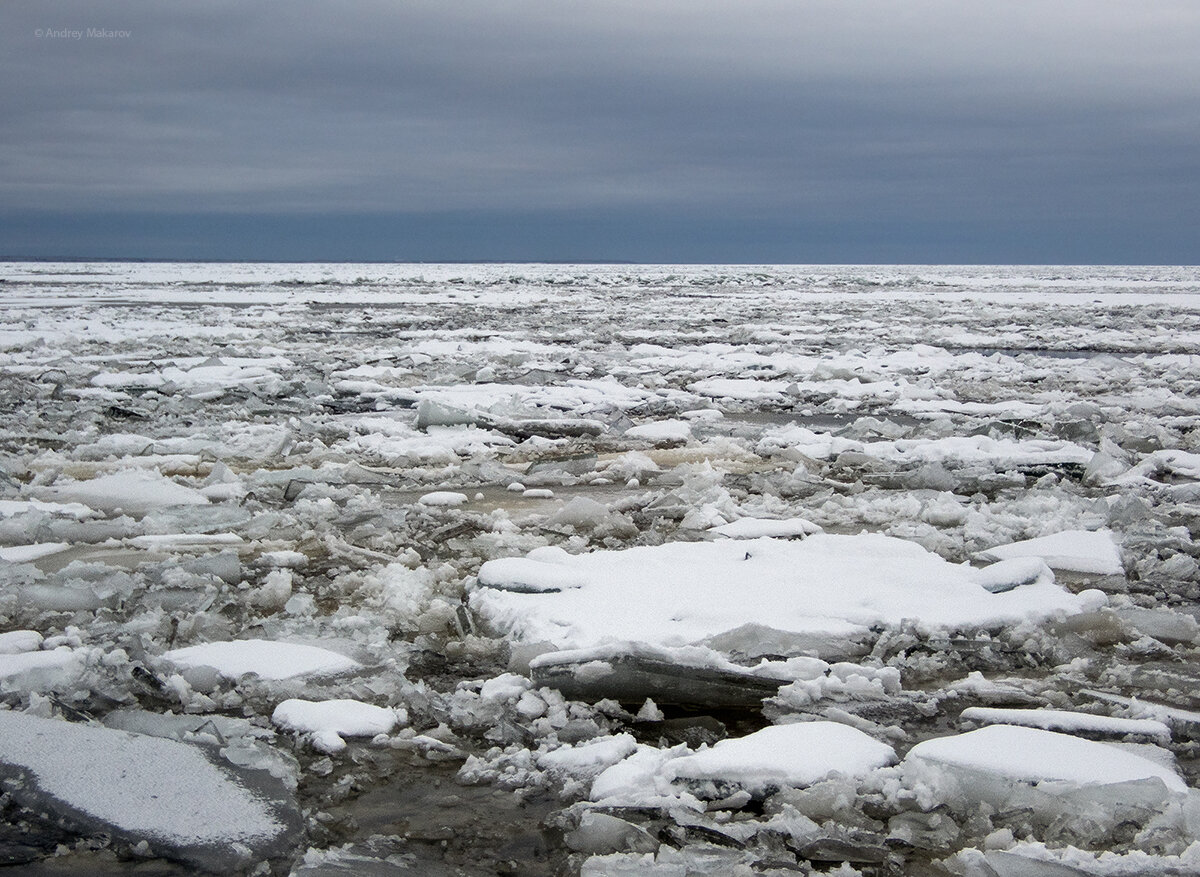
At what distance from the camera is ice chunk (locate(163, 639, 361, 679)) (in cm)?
256

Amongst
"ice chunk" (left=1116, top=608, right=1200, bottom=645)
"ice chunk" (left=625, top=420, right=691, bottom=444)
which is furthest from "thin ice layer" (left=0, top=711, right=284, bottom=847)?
"ice chunk" (left=625, top=420, right=691, bottom=444)

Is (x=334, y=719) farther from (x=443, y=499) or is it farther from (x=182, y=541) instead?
(x=443, y=499)

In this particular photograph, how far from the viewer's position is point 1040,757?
207 cm

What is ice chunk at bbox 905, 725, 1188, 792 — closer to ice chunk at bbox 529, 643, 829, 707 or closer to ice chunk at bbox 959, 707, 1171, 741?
ice chunk at bbox 959, 707, 1171, 741

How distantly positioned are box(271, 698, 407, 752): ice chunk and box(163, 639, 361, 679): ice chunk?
0.20 metres

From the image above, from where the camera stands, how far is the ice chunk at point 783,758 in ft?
6.61

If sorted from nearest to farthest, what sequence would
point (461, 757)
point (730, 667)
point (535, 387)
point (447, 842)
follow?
point (447, 842)
point (461, 757)
point (730, 667)
point (535, 387)

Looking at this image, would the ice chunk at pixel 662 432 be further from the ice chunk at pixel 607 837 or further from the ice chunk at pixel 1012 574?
the ice chunk at pixel 607 837

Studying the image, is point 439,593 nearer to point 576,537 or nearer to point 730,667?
point 576,537

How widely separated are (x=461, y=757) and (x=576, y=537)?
1712 millimetres

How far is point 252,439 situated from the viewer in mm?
5758

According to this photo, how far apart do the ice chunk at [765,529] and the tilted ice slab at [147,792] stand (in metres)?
2.27

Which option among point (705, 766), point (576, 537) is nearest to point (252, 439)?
point (576, 537)

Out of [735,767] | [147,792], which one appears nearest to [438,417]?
[147,792]
